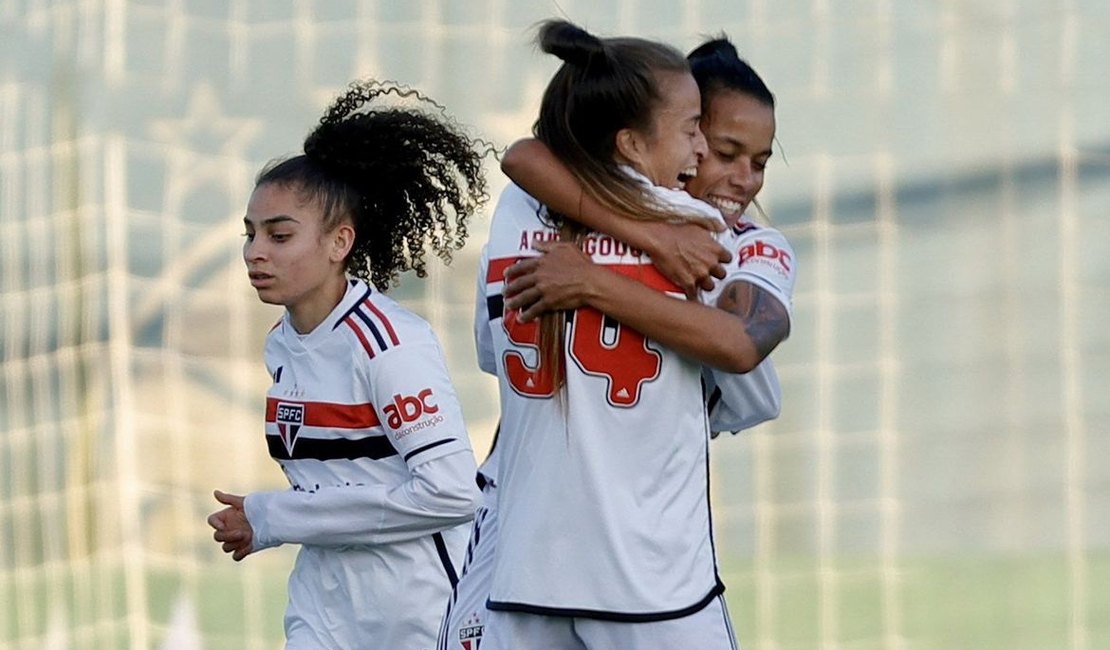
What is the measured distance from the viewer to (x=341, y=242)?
11.0 ft

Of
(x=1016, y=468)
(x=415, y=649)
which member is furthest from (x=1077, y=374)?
(x=415, y=649)

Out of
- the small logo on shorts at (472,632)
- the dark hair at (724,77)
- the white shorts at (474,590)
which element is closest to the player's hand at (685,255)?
the dark hair at (724,77)

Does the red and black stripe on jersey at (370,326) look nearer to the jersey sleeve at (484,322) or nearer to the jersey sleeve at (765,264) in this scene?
the jersey sleeve at (484,322)

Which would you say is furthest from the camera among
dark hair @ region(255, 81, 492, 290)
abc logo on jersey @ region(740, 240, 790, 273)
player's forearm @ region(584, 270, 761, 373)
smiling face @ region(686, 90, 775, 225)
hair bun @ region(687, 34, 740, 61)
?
dark hair @ region(255, 81, 492, 290)

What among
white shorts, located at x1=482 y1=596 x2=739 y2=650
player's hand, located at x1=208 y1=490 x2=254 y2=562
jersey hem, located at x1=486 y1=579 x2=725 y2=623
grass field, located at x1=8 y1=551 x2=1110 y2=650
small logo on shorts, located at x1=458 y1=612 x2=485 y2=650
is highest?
player's hand, located at x1=208 y1=490 x2=254 y2=562

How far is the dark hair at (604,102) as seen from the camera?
2.35 m

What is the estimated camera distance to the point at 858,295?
18.7ft

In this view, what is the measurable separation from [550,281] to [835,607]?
348 centimetres

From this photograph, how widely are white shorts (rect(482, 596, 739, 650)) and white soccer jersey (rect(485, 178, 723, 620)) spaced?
0.02 metres

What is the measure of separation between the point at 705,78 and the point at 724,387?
0.43 m

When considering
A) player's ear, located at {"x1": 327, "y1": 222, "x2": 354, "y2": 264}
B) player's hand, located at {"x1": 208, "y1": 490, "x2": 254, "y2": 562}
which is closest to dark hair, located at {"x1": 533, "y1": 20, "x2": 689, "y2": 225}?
player's ear, located at {"x1": 327, "y1": 222, "x2": 354, "y2": 264}

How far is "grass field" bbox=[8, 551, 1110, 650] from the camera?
5520mm

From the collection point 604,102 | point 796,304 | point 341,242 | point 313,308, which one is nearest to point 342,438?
point 313,308

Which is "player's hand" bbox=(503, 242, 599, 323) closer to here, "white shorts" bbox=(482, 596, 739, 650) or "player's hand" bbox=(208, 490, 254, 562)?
"white shorts" bbox=(482, 596, 739, 650)
